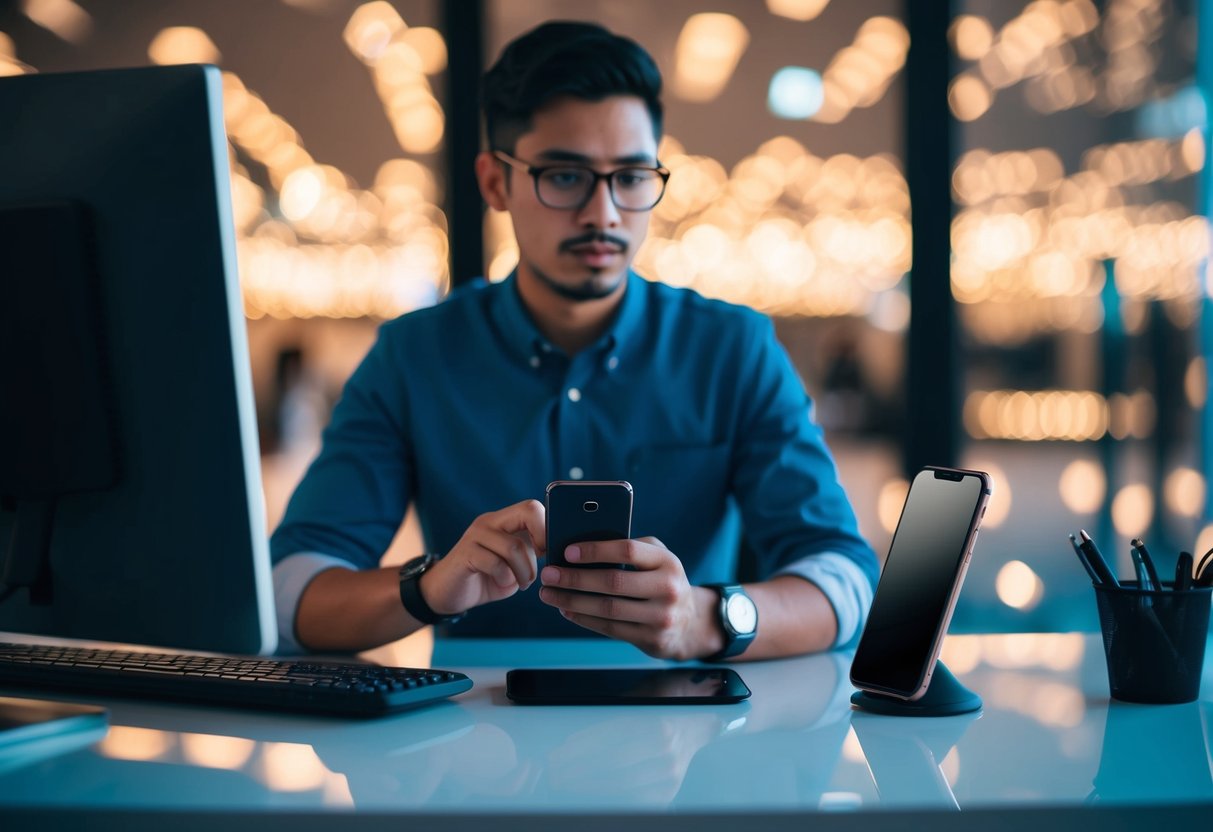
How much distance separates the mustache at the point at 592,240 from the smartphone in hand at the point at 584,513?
687 millimetres

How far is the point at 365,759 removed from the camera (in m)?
0.79

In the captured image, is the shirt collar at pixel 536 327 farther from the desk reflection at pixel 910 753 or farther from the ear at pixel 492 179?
the desk reflection at pixel 910 753

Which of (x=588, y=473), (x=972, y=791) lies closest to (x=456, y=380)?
(x=588, y=473)

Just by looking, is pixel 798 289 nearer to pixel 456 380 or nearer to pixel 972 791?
pixel 456 380

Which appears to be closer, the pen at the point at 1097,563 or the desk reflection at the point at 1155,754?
the desk reflection at the point at 1155,754

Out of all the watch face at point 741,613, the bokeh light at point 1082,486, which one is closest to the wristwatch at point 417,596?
the watch face at point 741,613

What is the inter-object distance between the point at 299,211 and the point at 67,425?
2877 millimetres

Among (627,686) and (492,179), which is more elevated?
(492,179)

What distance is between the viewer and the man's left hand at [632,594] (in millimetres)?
1040

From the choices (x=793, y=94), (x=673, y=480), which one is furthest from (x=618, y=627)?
(x=793, y=94)

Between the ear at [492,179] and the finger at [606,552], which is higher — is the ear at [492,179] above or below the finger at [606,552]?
above

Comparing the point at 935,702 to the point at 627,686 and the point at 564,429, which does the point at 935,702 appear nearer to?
the point at 627,686

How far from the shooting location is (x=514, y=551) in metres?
1.12

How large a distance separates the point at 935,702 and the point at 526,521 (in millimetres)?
457
